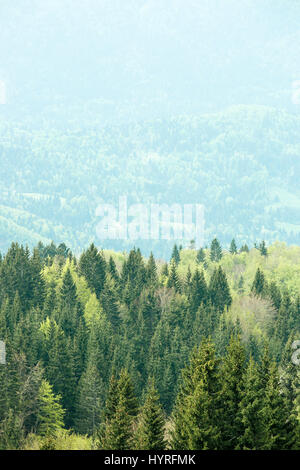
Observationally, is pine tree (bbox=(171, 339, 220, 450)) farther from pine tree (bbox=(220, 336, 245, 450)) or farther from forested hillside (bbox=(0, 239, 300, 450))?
pine tree (bbox=(220, 336, 245, 450))

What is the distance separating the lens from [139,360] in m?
137

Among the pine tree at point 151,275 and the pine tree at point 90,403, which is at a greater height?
the pine tree at point 151,275

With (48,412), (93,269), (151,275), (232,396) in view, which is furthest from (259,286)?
(232,396)

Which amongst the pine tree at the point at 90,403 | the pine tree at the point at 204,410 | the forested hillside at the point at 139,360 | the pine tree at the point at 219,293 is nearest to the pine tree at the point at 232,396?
the forested hillside at the point at 139,360

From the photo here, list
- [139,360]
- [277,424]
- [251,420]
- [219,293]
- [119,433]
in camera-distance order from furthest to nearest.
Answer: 1. [219,293]
2. [139,360]
3. [119,433]
4. [277,424]
5. [251,420]

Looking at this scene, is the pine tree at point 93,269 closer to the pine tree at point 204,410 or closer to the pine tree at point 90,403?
the pine tree at point 90,403

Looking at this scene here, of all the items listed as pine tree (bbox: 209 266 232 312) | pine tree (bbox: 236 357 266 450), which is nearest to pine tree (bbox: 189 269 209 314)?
pine tree (bbox: 209 266 232 312)

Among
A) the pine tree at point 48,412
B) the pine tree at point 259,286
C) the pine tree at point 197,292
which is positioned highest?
the pine tree at point 259,286

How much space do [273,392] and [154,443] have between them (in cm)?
1074

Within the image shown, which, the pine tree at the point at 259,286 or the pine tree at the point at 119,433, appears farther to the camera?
the pine tree at the point at 259,286

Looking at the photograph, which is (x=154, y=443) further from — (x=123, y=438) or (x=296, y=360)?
(x=296, y=360)

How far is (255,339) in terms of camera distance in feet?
484

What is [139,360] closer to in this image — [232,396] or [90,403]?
[90,403]

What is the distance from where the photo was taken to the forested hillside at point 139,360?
67.9 m
